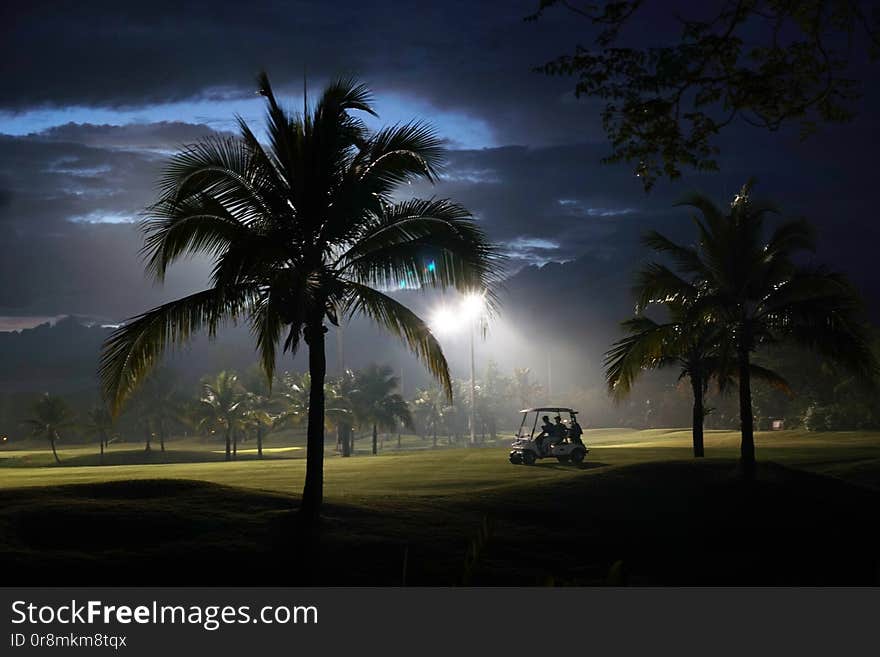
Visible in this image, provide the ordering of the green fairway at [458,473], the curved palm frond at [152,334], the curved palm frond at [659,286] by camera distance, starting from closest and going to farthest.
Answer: the curved palm frond at [152,334] → the curved palm frond at [659,286] → the green fairway at [458,473]

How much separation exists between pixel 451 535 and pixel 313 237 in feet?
21.3

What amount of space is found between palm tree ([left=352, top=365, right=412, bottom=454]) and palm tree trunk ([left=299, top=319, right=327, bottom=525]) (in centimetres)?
5371

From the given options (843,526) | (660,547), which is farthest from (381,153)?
(843,526)

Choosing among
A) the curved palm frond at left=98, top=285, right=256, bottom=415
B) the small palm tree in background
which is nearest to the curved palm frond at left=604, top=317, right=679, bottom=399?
the curved palm frond at left=98, top=285, right=256, bottom=415

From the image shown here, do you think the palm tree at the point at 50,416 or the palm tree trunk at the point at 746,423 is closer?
the palm tree trunk at the point at 746,423

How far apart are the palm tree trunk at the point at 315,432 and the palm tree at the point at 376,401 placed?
2115 inches

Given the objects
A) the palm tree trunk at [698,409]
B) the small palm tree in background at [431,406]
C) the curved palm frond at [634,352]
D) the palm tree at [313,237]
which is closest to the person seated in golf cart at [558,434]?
the palm tree trunk at [698,409]

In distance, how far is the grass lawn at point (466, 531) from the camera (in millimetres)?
13977

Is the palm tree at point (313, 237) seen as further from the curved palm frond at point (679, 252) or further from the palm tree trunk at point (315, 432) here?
the curved palm frond at point (679, 252)

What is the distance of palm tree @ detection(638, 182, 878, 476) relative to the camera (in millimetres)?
23609

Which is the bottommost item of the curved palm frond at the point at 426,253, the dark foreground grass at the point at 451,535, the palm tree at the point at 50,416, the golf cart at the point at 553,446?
the dark foreground grass at the point at 451,535

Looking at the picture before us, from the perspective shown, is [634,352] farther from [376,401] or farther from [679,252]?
[376,401]

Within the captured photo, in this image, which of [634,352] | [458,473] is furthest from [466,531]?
[458,473]

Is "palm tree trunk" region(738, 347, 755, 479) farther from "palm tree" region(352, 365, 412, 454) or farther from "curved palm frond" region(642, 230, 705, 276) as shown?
"palm tree" region(352, 365, 412, 454)
